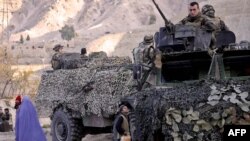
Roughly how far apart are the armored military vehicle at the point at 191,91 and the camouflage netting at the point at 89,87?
82.3 inches

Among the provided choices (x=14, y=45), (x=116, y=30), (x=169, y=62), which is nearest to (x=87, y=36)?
(x=116, y=30)

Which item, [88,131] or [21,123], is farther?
[88,131]

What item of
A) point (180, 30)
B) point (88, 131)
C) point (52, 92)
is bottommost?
point (88, 131)

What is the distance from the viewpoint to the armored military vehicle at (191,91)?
570 centimetres

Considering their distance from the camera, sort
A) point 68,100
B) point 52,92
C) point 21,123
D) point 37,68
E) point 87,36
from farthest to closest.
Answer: point 87,36, point 37,68, point 52,92, point 68,100, point 21,123

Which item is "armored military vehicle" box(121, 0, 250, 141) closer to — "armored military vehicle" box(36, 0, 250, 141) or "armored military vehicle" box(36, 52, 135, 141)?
"armored military vehicle" box(36, 0, 250, 141)

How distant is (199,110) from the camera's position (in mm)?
5773

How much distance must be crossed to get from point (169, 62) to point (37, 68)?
59.2 m

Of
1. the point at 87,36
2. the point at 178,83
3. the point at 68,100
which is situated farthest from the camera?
the point at 87,36

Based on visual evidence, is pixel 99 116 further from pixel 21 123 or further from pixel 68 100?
pixel 21 123

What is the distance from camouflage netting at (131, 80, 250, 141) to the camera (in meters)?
5.62

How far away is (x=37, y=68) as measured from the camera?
66.0 meters

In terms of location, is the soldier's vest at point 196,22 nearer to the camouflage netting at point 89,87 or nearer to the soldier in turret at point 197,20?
the soldier in turret at point 197,20

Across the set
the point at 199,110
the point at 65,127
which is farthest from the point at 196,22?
the point at 65,127
